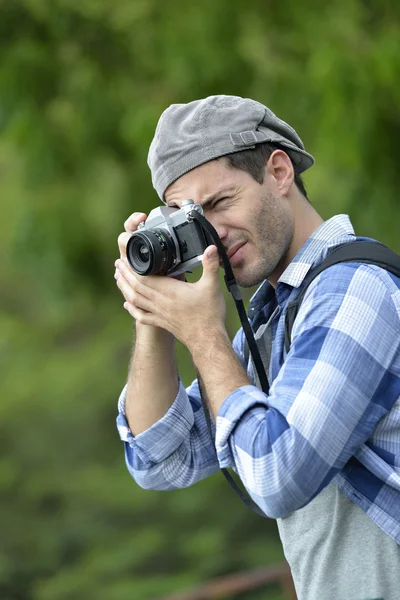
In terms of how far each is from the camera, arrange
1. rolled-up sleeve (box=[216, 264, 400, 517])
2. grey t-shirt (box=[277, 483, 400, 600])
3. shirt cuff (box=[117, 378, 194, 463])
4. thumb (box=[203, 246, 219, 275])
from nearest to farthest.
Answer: rolled-up sleeve (box=[216, 264, 400, 517]) < grey t-shirt (box=[277, 483, 400, 600]) < thumb (box=[203, 246, 219, 275]) < shirt cuff (box=[117, 378, 194, 463])

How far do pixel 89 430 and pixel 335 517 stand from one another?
6.41 metres

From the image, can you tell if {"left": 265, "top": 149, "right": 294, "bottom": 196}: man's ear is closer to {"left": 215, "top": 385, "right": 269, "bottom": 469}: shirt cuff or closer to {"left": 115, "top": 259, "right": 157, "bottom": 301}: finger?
{"left": 115, "top": 259, "right": 157, "bottom": 301}: finger

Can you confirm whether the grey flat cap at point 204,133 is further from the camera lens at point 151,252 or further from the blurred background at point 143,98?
the blurred background at point 143,98

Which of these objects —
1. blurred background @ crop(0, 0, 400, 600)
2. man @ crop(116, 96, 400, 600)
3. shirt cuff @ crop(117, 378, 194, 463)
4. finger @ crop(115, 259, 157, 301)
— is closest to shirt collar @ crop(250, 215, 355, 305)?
man @ crop(116, 96, 400, 600)

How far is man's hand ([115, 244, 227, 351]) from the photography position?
64.6 inches

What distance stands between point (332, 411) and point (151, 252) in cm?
47

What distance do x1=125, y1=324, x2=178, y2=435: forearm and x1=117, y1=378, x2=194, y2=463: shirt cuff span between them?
13 millimetres

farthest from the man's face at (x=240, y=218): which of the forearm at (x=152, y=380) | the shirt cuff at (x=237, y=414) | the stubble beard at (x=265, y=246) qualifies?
the shirt cuff at (x=237, y=414)

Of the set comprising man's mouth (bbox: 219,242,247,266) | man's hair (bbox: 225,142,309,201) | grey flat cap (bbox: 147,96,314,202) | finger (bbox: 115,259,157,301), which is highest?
grey flat cap (bbox: 147,96,314,202)

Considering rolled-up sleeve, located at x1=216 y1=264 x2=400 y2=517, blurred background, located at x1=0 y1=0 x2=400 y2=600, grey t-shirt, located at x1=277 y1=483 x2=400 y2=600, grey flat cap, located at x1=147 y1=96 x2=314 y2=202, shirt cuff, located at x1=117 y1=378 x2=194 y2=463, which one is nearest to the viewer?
rolled-up sleeve, located at x1=216 y1=264 x2=400 y2=517

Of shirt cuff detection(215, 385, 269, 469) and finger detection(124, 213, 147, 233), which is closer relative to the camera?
shirt cuff detection(215, 385, 269, 469)

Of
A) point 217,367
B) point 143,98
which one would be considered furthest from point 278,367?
point 143,98

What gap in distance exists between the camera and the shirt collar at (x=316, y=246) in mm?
1726

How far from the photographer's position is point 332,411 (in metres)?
1.44
